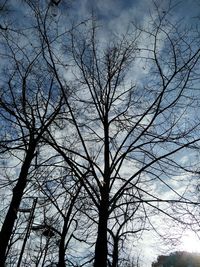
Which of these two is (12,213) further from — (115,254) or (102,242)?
(115,254)

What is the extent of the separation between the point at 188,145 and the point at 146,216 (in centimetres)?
215

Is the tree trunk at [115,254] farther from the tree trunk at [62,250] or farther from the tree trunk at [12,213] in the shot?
the tree trunk at [12,213]

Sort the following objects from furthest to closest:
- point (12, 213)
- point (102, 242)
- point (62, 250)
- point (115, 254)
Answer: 1. point (115, 254)
2. point (62, 250)
3. point (12, 213)
4. point (102, 242)

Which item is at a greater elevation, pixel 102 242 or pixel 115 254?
pixel 115 254

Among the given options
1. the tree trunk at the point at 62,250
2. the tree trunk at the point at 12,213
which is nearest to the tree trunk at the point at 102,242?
the tree trunk at the point at 12,213

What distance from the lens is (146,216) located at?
7641 mm

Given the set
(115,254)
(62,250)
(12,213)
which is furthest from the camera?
(115,254)

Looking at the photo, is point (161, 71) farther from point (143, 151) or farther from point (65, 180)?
point (65, 180)

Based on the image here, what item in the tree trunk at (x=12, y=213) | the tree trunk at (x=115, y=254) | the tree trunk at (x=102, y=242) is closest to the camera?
the tree trunk at (x=102, y=242)

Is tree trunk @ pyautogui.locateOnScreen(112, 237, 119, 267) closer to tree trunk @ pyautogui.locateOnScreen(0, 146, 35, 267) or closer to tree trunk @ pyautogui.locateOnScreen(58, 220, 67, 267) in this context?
tree trunk @ pyautogui.locateOnScreen(58, 220, 67, 267)

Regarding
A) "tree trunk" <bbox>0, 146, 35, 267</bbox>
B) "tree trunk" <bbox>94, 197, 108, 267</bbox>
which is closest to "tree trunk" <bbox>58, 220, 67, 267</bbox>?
"tree trunk" <bbox>0, 146, 35, 267</bbox>

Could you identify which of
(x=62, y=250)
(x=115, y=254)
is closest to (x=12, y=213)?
(x=62, y=250)

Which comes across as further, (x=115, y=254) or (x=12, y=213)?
(x=115, y=254)

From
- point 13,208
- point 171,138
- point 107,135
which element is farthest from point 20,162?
point 171,138
